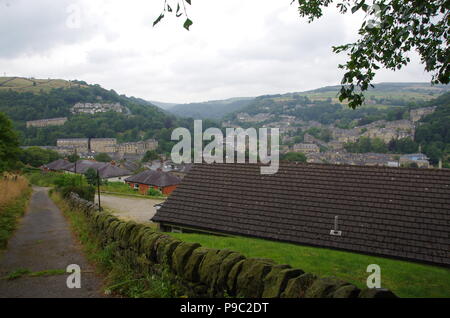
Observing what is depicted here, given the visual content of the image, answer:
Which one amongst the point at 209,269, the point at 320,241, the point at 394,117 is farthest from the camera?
the point at 394,117

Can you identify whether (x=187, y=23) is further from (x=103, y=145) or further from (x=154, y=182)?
(x=103, y=145)

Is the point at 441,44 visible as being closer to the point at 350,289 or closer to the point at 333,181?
the point at 350,289

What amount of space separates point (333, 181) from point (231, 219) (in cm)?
427

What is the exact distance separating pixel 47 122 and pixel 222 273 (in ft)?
587

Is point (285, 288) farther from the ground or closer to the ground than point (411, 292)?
farther from the ground

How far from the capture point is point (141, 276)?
5973 millimetres

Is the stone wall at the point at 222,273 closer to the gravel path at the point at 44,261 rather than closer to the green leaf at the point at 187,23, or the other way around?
the gravel path at the point at 44,261

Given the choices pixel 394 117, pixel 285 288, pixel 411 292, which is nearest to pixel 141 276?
pixel 285 288

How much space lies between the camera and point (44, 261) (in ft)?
26.5

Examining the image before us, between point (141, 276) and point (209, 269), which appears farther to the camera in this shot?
point (141, 276)

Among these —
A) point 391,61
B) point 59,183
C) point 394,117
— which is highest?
point 394,117

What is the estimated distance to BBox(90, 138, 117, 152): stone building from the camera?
149 metres
